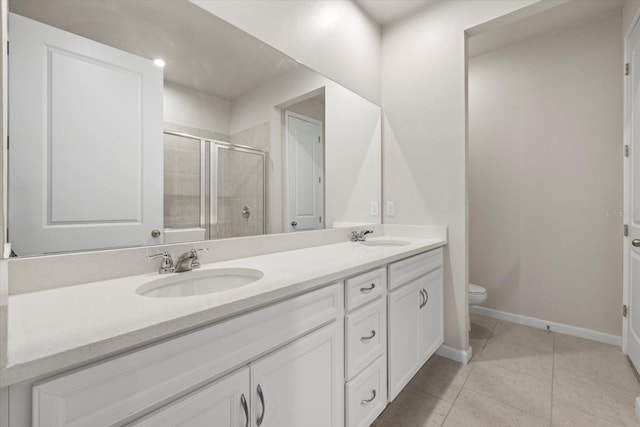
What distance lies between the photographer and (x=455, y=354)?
2.06 meters

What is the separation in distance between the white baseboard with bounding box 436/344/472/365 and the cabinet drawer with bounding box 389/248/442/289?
62 centimetres

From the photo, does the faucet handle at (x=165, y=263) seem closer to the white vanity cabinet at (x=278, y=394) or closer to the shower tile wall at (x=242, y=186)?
the shower tile wall at (x=242, y=186)

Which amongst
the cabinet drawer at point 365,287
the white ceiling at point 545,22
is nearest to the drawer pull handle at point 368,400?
the cabinet drawer at point 365,287

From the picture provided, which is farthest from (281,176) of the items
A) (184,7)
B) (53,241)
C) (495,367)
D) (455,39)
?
(495,367)

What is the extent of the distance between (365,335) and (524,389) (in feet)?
3.98

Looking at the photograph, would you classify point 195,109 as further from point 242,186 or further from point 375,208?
point 375,208

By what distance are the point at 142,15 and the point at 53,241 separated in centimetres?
87

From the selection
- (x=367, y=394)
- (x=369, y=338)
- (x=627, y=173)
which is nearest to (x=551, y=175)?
(x=627, y=173)

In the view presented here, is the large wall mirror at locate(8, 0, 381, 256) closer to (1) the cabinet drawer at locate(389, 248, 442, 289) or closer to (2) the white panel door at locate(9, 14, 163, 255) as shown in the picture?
(2) the white panel door at locate(9, 14, 163, 255)

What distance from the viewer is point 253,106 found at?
149 centimetres

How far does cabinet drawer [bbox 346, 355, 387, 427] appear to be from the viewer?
1.18m

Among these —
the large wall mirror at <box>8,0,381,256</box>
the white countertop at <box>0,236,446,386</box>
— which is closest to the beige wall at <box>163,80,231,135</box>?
the large wall mirror at <box>8,0,381,256</box>

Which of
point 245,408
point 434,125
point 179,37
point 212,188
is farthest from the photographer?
point 434,125

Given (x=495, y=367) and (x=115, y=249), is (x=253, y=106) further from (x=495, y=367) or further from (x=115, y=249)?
(x=495, y=367)
